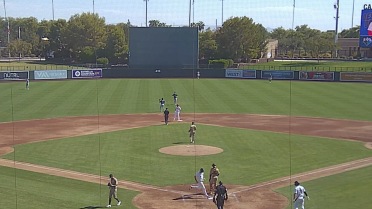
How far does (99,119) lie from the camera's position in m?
39.8

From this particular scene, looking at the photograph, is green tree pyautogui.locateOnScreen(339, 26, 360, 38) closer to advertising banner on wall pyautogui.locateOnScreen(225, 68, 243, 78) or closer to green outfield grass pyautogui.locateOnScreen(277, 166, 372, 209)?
advertising banner on wall pyautogui.locateOnScreen(225, 68, 243, 78)

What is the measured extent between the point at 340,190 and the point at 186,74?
55692 mm

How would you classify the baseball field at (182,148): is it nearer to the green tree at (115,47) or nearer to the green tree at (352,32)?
the green tree at (115,47)

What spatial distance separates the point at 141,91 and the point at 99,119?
1874cm

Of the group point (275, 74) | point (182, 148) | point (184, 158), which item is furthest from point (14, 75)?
point (184, 158)

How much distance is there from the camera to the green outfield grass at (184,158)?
23.2 m

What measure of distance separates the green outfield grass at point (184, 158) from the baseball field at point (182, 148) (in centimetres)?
6

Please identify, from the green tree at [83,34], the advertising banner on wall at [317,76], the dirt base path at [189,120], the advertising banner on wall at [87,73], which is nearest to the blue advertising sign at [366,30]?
Result: the advertising banner on wall at [317,76]

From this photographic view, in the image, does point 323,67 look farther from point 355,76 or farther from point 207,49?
point 207,49

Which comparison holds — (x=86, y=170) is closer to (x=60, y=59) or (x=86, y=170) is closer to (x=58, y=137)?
(x=58, y=137)

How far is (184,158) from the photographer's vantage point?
85.1 ft

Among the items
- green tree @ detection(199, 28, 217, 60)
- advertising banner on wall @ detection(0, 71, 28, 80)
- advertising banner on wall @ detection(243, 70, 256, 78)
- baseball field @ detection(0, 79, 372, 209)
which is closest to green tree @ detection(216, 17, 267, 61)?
green tree @ detection(199, 28, 217, 60)

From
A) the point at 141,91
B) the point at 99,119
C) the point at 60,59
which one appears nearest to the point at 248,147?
the point at 99,119

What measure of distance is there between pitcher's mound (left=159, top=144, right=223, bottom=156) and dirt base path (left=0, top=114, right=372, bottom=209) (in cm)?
584
